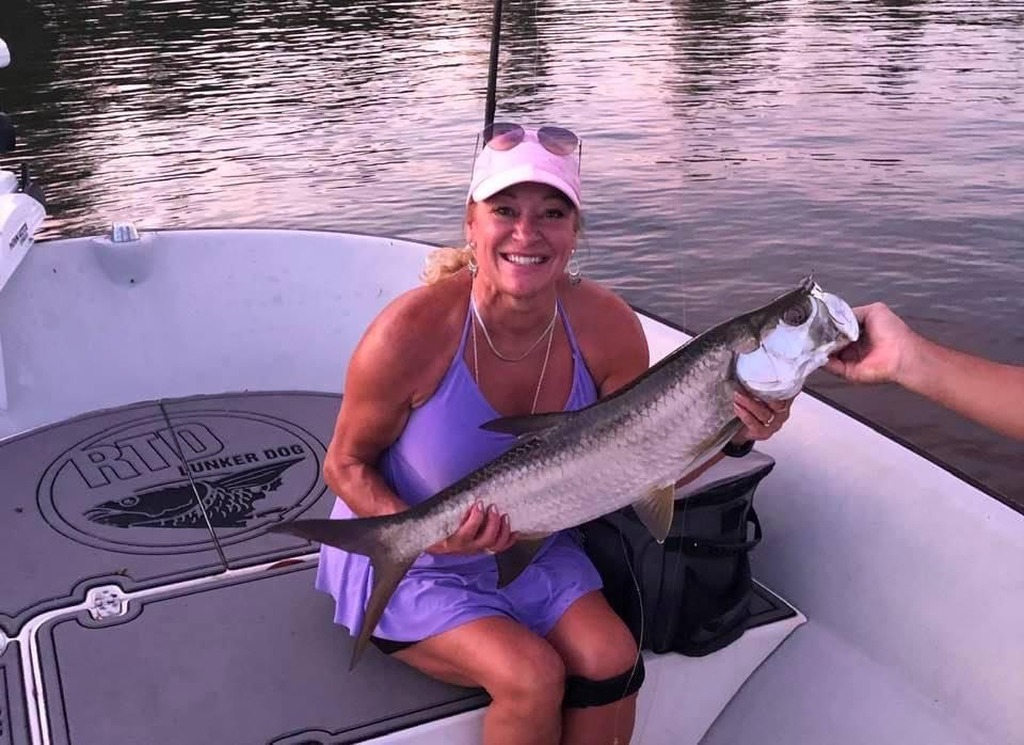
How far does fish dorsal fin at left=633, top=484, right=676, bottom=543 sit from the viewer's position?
109 inches

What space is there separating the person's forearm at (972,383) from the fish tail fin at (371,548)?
1.43 meters

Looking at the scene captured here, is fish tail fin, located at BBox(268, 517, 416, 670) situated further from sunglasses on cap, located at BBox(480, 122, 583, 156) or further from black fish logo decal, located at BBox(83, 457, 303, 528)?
black fish logo decal, located at BBox(83, 457, 303, 528)

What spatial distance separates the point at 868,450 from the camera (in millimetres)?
3551

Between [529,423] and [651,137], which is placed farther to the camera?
[651,137]

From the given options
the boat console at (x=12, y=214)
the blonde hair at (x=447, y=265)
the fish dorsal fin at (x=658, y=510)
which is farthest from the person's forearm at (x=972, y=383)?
the boat console at (x=12, y=214)

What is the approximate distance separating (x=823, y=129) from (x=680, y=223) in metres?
4.83

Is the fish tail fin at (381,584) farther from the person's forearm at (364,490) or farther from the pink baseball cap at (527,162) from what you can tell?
the pink baseball cap at (527,162)

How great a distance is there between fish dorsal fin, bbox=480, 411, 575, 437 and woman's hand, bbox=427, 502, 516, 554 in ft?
0.72

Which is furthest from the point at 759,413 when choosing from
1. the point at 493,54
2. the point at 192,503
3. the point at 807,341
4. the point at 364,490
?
the point at 493,54

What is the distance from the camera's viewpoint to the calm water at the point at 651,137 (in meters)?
11.0

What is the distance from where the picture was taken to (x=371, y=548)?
2.73 metres

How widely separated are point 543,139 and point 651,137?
45.0 feet

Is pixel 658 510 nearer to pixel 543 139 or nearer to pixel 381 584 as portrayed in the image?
pixel 381 584

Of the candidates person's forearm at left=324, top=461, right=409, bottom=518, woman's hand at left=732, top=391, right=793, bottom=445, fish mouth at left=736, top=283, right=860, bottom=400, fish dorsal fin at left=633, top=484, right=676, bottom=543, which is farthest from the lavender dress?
fish mouth at left=736, top=283, right=860, bottom=400
